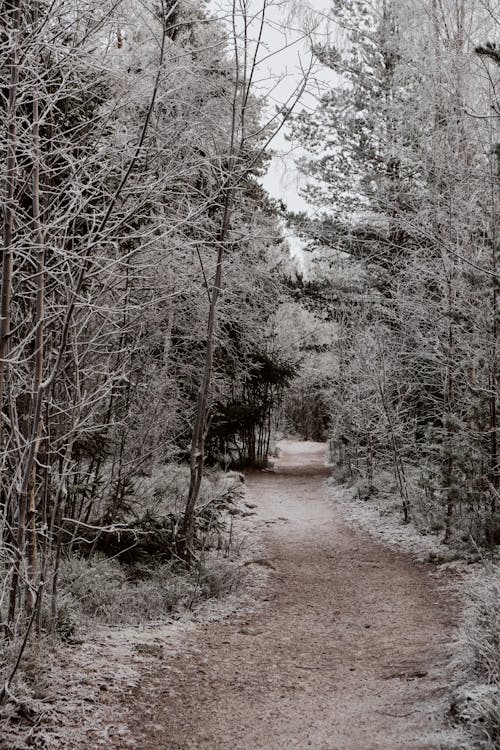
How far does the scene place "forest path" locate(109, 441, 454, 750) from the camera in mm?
3557

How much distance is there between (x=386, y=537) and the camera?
31.6 feet

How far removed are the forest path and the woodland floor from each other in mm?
11

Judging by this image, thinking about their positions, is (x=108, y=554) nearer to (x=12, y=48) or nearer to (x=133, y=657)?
(x=133, y=657)

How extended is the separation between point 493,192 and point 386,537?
5.40 metres

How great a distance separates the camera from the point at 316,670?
469 centimetres

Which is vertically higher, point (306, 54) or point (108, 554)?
point (306, 54)

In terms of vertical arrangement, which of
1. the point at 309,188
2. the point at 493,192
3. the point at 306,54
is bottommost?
the point at 493,192

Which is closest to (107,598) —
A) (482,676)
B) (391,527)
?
(482,676)

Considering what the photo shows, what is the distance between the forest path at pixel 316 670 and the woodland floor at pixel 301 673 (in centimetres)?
1

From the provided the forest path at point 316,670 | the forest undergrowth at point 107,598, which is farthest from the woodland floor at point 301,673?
the forest undergrowth at point 107,598

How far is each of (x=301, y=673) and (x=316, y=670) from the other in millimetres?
136

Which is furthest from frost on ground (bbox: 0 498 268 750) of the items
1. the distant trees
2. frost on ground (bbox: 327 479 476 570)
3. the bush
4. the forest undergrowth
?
the distant trees

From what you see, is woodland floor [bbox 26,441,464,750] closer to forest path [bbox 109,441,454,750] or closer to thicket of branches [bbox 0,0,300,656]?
forest path [bbox 109,441,454,750]

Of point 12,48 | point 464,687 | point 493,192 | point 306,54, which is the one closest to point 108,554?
point 464,687
